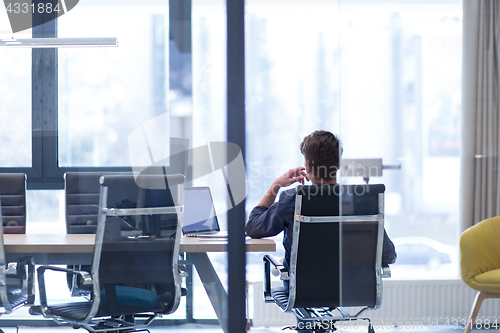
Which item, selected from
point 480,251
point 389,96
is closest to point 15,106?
point 389,96

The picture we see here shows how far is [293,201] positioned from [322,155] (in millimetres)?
324

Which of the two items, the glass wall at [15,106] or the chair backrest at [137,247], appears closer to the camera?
the chair backrest at [137,247]

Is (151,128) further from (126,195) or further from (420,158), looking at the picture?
(420,158)

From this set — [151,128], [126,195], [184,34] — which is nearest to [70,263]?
[126,195]

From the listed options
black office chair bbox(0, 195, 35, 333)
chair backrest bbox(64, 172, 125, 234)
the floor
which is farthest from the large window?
black office chair bbox(0, 195, 35, 333)

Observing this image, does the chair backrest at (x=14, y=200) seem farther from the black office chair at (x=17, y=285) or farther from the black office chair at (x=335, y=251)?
the black office chair at (x=335, y=251)

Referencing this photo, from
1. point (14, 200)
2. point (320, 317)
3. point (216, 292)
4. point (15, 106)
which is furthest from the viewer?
point (216, 292)

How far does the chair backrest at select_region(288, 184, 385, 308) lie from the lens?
1908 millimetres

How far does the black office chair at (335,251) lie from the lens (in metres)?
1.91

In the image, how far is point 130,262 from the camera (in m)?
2.00

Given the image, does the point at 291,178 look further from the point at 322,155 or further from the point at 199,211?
the point at 199,211

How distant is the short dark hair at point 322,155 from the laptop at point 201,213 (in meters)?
0.63

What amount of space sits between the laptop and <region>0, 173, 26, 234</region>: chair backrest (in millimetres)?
853

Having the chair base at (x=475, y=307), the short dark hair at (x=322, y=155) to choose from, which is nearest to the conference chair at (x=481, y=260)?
the chair base at (x=475, y=307)
